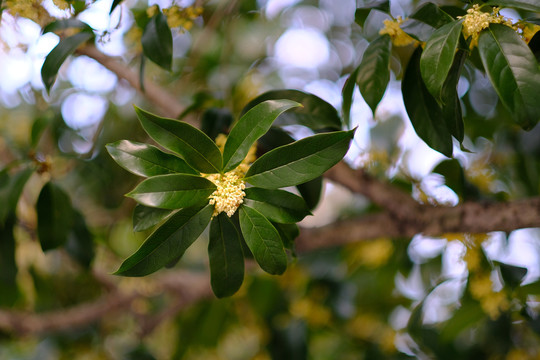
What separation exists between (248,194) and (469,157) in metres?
0.89

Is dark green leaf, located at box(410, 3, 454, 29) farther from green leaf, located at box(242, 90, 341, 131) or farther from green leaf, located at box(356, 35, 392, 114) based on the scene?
green leaf, located at box(242, 90, 341, 131)

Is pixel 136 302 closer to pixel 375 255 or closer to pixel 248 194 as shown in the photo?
pixel 375 255

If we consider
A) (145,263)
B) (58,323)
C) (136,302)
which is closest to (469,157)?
(145,263)

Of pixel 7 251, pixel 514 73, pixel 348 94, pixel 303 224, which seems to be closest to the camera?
pixel 514 73

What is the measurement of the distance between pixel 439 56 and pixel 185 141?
0.32 m

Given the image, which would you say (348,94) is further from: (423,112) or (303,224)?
(303,224)

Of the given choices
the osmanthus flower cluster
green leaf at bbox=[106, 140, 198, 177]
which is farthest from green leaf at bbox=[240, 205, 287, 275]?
green leaf at bbox=[106, 140, 198, 177]

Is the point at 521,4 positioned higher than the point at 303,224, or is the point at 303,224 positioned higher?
the point at 521,4

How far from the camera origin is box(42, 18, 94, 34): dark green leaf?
28.4 inches

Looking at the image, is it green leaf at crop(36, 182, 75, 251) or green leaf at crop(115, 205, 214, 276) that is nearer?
green leaf at crop(115, 205, 214, 276)

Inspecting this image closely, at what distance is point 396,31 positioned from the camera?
67 centimetres

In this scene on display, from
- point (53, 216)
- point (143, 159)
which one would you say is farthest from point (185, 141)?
point (53, 216)

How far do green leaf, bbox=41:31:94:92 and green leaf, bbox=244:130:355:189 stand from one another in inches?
15.0

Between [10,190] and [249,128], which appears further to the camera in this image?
[10,190]
